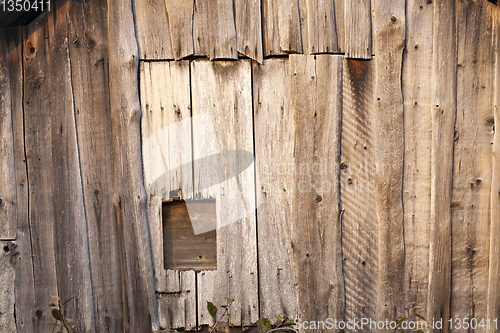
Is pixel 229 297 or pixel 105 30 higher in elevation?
pixel 105 30

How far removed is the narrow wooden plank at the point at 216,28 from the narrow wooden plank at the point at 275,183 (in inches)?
8.7

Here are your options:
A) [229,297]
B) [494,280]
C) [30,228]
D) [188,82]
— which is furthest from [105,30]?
[494,280]

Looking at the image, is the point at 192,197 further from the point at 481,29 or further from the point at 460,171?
the point at 481,29

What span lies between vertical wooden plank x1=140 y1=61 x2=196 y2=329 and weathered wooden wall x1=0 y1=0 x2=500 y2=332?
13 mm

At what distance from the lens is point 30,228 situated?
2102 mm

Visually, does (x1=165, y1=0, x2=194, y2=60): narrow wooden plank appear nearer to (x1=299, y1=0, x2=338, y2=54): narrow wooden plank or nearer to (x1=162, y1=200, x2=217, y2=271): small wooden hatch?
(x1=299, y1=0, x2=338, y2=54): narrow wooden plank

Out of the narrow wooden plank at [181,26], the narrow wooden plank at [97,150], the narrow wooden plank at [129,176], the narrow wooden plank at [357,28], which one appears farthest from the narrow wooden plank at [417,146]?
the narrow wooden plank at [97,150]

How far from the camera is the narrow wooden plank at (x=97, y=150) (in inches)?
81.8

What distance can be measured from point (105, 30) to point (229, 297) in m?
1.92

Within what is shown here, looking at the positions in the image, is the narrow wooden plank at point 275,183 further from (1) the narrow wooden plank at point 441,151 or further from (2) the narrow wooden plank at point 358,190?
(1) the narrow wooden plank at point 441,151

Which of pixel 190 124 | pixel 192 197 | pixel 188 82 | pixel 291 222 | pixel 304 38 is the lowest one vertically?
pixel 291 222

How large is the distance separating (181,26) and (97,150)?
3.18ft

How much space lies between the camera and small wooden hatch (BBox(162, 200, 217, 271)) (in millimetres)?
2143

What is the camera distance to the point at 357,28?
207cm
